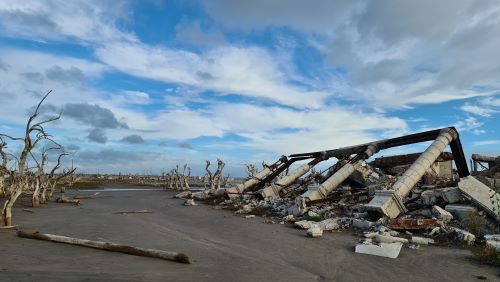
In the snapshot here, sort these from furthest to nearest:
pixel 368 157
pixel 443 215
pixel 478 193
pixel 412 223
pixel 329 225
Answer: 1. pixel 368 157
2. pixel 329 225
3. pixel 478 193
4. pixel 443 215
5. pixel 412 223

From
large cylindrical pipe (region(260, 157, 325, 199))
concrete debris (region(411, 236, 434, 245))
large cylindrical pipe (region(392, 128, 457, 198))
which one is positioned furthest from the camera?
large cylindrical pipe (region(260, 157, 325, 199))

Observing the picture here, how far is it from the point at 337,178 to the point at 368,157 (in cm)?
260

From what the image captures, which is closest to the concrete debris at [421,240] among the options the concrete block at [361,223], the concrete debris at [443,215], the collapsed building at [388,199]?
the collapsed building at [388,199]

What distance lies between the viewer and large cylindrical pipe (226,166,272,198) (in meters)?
25.7

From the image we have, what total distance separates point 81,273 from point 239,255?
3409 millimetres

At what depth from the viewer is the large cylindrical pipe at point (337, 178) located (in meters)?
18.0

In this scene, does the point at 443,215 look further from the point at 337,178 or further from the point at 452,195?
the point at 337,178

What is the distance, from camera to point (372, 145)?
68.9ft

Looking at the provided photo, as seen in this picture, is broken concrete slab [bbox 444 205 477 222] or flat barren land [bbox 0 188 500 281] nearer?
flat barren land [bbox 0 188 500 281]

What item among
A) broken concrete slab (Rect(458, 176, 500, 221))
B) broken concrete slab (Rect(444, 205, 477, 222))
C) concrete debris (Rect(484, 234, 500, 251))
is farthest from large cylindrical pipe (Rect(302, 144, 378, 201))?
concrete debris (Rect(484, 234, 500, 251))

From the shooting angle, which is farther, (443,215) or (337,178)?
(337,178)

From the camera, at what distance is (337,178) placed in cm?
1911

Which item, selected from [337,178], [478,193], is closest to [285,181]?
[337,178]

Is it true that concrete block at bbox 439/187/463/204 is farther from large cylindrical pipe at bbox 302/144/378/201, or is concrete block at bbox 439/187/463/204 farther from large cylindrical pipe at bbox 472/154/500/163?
large cylindrical pipe at bbox 472/154/500/163
